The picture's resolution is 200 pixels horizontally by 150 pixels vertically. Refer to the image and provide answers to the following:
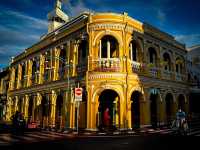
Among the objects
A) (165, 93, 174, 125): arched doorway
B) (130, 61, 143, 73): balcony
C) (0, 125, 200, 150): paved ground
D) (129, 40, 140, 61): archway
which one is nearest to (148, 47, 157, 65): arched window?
(129, 40, 140, 61): archway

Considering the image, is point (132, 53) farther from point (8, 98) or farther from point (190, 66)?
point (8, 98)

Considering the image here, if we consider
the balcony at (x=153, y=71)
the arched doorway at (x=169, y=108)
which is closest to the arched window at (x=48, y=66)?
the balcony at (x=153, y=71)

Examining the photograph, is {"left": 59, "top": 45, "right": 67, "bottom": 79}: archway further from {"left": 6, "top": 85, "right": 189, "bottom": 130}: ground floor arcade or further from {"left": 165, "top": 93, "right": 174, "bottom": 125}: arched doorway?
{"left": 165, "top": 93, "right": 174, "bottom": 125}: arched doorway

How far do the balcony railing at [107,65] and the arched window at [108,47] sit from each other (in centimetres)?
77

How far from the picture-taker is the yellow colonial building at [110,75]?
18.5 m

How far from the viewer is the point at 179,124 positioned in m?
15.6

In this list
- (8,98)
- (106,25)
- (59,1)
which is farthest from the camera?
(59,1)

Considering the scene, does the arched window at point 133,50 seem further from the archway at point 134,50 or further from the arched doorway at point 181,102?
the arched doorway at point 181,102

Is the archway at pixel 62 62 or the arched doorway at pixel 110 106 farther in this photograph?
the archway at pixel 62 62

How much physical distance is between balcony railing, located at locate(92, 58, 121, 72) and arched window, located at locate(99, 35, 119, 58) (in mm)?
768

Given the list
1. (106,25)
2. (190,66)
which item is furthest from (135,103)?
(190,66)

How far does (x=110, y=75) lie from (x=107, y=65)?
989mm

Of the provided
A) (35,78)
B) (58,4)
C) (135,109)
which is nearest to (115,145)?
(135,109)

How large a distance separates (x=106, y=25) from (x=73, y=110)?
28.4 feet
